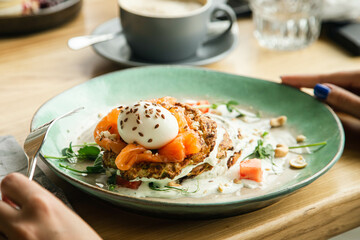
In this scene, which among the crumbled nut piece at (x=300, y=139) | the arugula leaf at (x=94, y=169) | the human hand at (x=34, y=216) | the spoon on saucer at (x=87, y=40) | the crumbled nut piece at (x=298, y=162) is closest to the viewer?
the human hand at (x=34, y=216)

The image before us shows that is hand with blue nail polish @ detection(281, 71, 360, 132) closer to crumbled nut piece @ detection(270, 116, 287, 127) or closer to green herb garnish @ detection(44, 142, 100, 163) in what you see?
crumbled nut piece @ detection(270, 116, 287, 127)

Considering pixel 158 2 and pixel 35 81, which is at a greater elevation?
pixel 158 2

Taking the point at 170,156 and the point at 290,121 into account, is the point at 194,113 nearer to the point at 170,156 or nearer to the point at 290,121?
the point at 170,156

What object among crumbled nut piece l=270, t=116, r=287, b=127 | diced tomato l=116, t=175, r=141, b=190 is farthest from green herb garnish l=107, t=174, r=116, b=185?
crumbled nut piece l=270, t=116, r=287, b=127

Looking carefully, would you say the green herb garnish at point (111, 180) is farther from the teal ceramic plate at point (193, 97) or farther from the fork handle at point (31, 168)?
the fork handle at point (31, 168)

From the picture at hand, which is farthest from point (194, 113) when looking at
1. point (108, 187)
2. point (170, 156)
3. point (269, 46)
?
point (269, 46)

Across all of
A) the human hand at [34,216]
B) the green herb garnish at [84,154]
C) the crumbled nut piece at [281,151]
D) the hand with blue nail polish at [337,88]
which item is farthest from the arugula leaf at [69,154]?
the hand with blue nail polish at [337,88]
